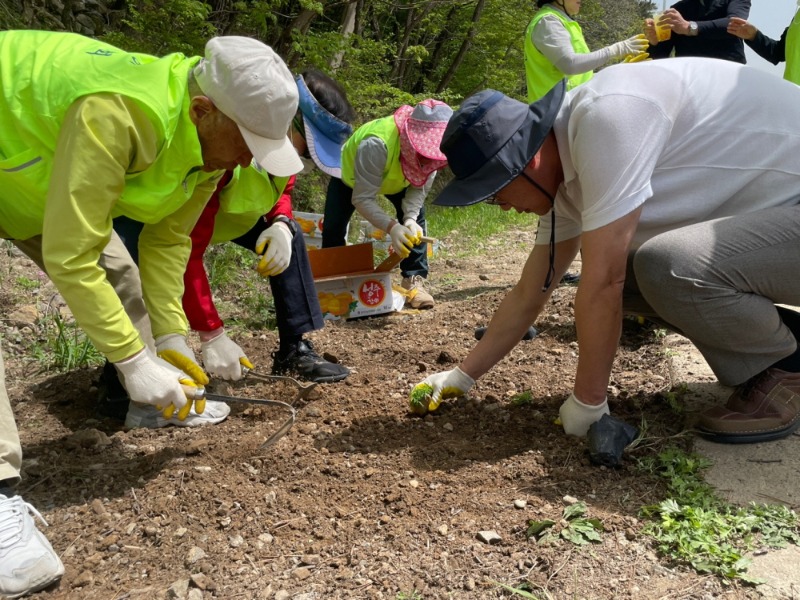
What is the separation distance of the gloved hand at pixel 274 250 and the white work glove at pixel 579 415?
4.24 ft

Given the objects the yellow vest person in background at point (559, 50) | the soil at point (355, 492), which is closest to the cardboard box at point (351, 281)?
the soil at point (355, 492)

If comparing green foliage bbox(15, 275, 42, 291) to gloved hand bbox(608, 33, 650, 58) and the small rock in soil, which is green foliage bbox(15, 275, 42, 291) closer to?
the small rock in soil

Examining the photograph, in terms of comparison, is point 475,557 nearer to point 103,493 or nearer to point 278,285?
point 103,493

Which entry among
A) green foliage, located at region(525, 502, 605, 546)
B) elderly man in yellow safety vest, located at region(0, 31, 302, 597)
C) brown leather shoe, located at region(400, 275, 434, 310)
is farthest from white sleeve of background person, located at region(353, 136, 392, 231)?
green foliage, located at region(525, 502, 605, 546)

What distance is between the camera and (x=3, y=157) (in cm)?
190

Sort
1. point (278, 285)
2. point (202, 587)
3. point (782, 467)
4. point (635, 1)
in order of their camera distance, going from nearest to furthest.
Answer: point (202, 587), point (782, 467), point (278, 285), point (635, 1)

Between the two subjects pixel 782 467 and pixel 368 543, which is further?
pixel 782 467

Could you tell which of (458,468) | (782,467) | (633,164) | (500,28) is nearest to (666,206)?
(633,164)

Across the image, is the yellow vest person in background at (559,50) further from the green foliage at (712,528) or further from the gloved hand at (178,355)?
the green foliage at (712,528)

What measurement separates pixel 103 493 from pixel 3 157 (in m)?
1.03

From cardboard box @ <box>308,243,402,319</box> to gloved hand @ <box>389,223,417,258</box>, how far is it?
3.2 inches

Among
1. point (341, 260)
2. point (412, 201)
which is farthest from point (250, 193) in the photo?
point (412, 201)

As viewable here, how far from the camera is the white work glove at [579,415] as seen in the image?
2150 millimetres

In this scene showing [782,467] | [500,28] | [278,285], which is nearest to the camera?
[782,467]
